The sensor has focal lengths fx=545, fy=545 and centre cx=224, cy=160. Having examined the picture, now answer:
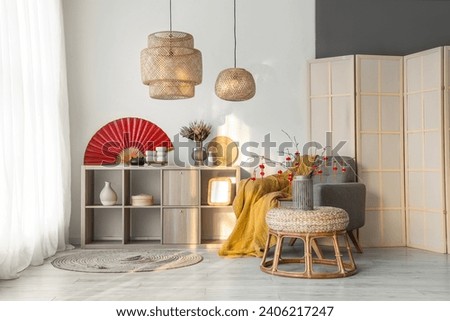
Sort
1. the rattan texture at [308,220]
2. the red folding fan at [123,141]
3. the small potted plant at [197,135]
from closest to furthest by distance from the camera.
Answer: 1. the rattan texture at [308,220]
2. the small potted plant at [197,135]
3. the red folding fan at [123,141]

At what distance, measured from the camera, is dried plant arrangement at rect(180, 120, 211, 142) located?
5719 mm

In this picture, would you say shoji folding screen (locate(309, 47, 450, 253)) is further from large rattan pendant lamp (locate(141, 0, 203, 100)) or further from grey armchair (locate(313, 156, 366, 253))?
large rattan pendant lamp (locate(141, 0, 203, 100))

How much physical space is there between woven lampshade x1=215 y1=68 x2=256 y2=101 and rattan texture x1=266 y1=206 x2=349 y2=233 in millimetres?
1483

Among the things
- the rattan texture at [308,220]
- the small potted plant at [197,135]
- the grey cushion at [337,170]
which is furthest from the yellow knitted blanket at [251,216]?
the rattan texture at [308,220]

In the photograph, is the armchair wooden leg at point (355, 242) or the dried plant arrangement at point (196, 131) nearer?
the armchair wooden leg at point (355, 242)

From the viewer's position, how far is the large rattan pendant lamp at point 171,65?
157 inches

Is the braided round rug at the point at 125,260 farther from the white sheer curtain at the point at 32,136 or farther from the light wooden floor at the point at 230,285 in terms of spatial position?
Result: the white sheer curtain at the point at 32,136

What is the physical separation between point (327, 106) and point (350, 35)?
2.83 ft

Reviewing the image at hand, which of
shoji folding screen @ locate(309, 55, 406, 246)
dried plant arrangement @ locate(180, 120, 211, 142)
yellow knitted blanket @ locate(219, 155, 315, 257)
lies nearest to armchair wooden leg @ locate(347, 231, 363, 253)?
shoji folding screen @ locate(309, 55, 406, 246)

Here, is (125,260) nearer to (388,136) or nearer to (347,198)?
(347,198)

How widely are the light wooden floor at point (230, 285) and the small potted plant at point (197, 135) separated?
4.65 feet

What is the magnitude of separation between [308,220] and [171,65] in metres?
1.50

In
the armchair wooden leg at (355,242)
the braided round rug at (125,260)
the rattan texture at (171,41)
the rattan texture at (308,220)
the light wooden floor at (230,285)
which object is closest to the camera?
the light wooden floor at (230,285)

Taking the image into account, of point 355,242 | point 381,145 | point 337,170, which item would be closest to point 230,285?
point 355,242
